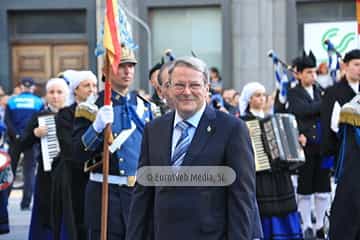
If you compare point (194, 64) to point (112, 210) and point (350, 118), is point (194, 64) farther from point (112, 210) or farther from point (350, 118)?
point (350, 118)

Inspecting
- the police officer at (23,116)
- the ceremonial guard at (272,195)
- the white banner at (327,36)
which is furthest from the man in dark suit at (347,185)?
the white banner at (327,36)

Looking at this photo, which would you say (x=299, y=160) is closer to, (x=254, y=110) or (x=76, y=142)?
(x=254, y=110)

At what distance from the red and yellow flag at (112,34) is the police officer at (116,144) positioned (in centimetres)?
11

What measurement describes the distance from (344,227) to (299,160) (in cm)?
244

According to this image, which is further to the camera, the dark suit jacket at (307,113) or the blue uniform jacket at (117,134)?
the dark suit jacket at (307,113)

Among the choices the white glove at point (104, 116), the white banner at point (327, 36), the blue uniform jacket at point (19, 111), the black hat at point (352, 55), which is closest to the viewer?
the white glove at point (104, 116)

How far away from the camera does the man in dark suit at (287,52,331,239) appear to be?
10.0 metres

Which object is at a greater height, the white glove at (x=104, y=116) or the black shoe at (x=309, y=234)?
the white glove at (x=104, y=116)

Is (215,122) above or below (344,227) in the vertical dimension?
above

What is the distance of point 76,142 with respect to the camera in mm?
6375

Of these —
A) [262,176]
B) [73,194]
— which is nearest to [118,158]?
[73,194]

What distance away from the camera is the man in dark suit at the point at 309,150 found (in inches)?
395

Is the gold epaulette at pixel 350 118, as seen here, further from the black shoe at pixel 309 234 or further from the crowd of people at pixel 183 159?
the black shoe at pixel 309 234

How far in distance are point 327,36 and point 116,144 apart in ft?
39.4
